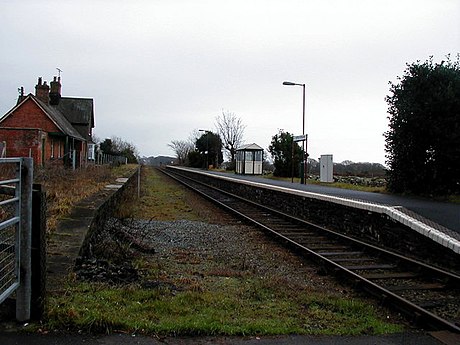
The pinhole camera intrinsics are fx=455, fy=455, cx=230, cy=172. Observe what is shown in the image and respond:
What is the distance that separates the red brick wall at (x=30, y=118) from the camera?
3600 centimetres

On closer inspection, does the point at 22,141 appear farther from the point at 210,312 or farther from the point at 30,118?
the point at 210,312

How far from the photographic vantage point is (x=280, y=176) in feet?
124

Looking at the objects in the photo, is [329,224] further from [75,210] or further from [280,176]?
[280,176]

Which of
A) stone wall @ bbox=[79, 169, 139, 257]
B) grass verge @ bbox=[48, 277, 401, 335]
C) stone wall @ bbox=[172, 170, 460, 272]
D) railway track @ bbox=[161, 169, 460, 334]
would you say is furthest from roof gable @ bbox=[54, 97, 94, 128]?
grass verge @ bbox=[48, 277, 401, 335]

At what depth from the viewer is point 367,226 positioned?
11.0m

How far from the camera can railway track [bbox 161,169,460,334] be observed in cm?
530

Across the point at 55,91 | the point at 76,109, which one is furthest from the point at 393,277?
the point at 76,109

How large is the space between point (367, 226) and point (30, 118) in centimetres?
3237

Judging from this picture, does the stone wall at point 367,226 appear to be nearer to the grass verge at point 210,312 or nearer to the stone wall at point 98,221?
the grass verge at point 210,312

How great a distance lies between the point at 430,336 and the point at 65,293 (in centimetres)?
371

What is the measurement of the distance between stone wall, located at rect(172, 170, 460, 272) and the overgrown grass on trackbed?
295cm

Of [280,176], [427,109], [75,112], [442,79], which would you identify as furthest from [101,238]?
[75,112]

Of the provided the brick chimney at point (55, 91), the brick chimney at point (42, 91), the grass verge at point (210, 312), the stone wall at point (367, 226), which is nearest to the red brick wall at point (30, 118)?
the brick chimney at point (42, 91)

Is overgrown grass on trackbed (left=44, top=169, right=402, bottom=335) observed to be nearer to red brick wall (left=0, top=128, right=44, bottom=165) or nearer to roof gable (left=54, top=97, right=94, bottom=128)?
red brick wall (left=0, top=128, right=44, bottom=165)
